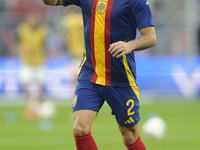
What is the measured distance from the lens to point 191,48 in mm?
14297

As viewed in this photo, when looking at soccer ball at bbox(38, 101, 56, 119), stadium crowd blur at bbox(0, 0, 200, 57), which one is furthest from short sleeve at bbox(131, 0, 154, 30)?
stadium crowd blur at bbox(0, 0, 200, 57)

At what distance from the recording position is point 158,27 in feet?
47.8

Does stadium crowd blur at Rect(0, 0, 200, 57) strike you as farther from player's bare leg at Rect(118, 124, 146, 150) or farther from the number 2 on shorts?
the number 2 on shorts

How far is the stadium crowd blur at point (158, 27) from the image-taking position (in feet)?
47.3

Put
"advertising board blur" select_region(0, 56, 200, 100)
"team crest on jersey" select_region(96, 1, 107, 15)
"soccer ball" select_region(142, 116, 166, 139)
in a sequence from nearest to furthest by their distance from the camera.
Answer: "team crest on jersey" select_region(96, 1, 107, 15) → "soccer ball" select_region(142, 116, 166, 139) → "advertising board blur" select_region(0, 56, 200, 100)

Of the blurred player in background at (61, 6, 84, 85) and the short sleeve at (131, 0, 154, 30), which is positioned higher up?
the short sleeve at (131, 0, 154, 30)

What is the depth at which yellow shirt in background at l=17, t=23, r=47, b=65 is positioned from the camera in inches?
448

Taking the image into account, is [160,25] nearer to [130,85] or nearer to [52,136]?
[52,136]

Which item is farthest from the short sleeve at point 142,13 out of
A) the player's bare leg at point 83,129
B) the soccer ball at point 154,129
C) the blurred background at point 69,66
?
the blurred background at point 69,66

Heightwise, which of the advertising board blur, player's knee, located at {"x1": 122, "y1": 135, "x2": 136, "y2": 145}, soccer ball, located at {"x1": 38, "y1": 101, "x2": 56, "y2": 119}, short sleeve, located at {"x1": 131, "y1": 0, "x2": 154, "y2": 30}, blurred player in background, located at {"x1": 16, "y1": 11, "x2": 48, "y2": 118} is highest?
short sleeve, located at {"x1": 131, "y1": 0, "x2": 154, "y2": 30}

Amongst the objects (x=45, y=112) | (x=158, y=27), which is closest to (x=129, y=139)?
(x=45, y=112)

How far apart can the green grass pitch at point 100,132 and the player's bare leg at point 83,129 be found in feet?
7.20

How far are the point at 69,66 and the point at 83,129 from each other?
907cm

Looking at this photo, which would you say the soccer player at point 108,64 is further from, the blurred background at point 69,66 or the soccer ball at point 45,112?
the soccer ball at point 45,112
